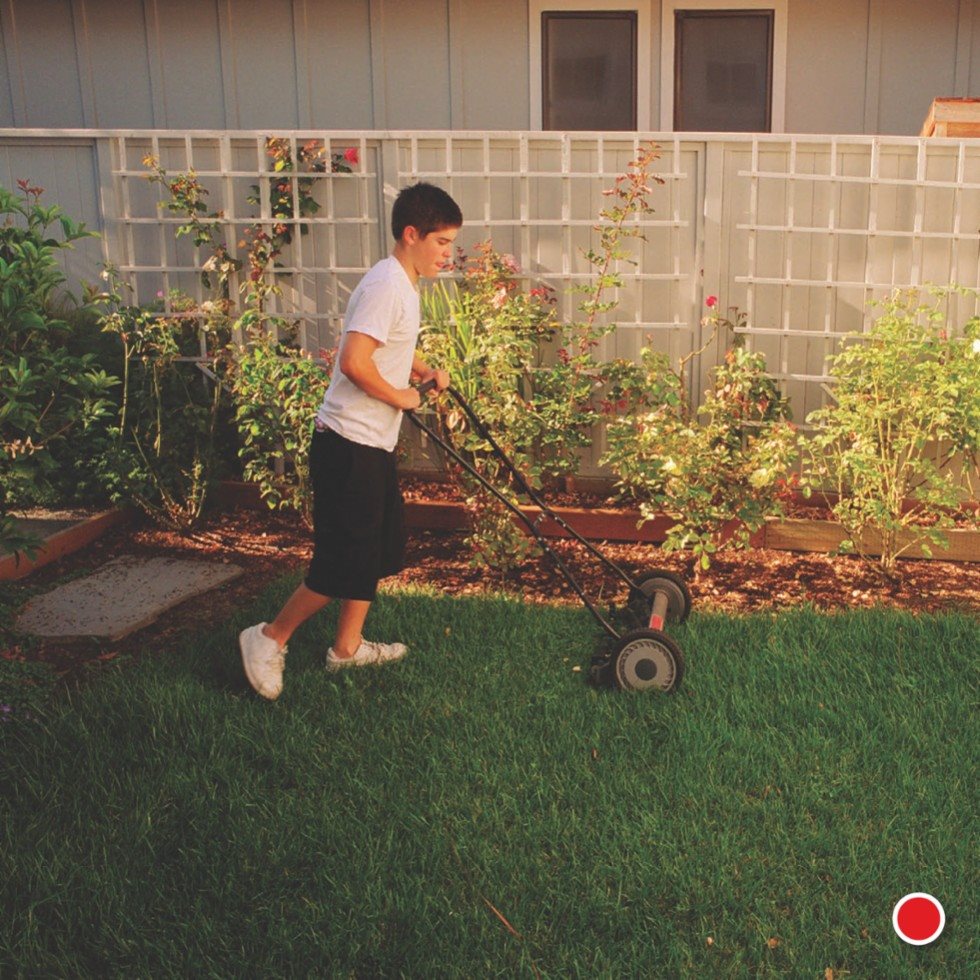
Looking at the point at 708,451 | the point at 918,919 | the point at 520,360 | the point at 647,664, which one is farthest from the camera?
the point at 520,360

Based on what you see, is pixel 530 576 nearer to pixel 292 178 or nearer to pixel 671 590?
pixel 671 590

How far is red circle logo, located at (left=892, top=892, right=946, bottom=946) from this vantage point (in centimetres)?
278

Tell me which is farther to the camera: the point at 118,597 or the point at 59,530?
the point at 59,530

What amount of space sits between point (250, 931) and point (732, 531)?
3.82 meters

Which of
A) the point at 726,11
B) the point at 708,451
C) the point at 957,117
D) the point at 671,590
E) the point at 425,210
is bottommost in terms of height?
the point at 671,590

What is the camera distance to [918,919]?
2.83 m

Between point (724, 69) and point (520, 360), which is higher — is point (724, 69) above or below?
above

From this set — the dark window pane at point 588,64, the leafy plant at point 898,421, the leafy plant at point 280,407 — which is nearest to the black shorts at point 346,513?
the leafy plant at point 280,407

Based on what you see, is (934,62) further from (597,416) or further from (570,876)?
(570,876)

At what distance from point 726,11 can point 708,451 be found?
4.70m

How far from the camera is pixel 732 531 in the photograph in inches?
236

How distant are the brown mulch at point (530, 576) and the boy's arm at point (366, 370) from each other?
1529 mm

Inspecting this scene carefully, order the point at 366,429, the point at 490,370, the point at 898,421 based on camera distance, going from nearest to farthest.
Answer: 1. the point at 366,429
2. the point at 898,421
3. the point at 490,370

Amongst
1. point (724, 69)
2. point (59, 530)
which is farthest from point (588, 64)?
point (59, 530)
